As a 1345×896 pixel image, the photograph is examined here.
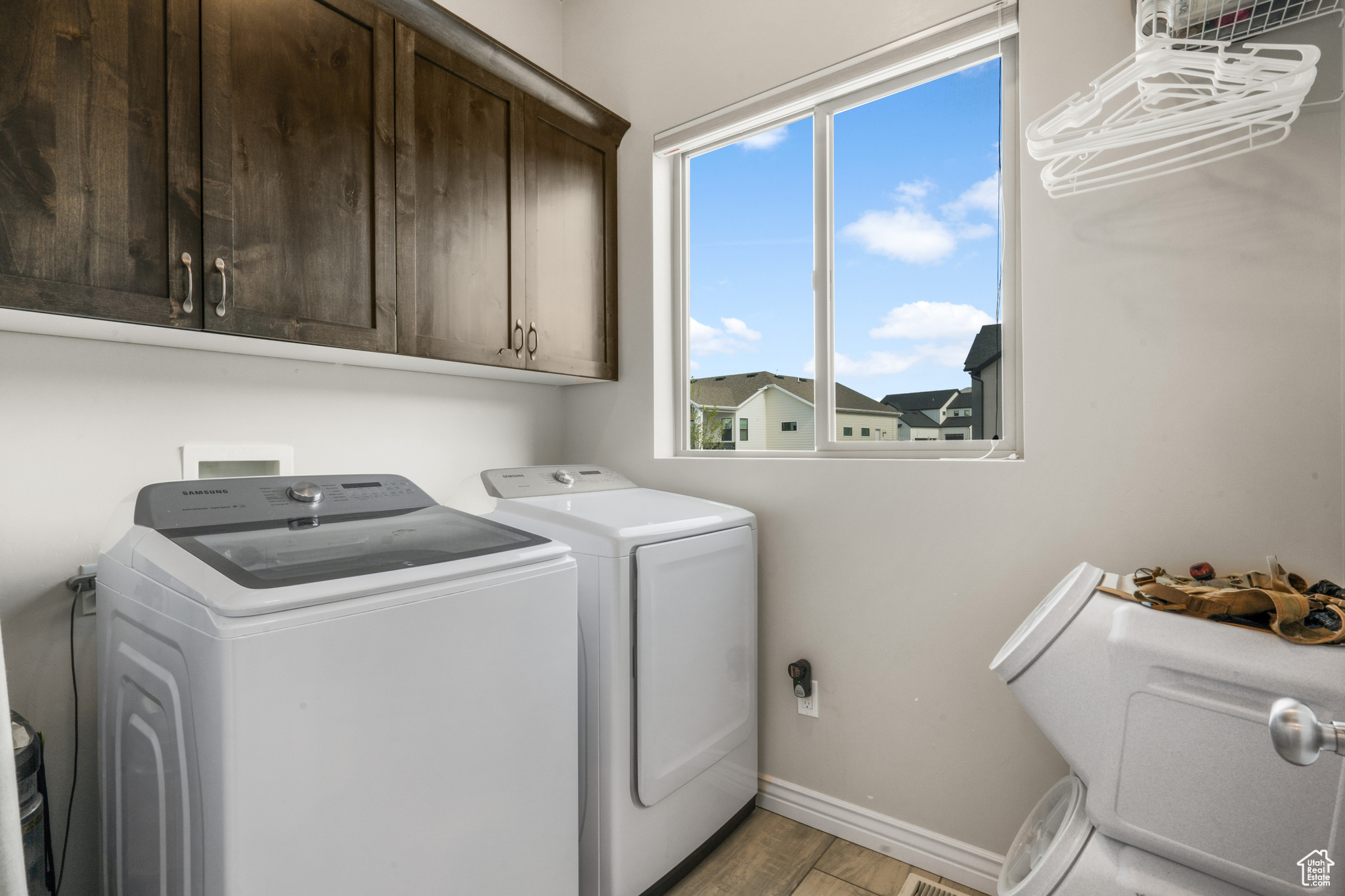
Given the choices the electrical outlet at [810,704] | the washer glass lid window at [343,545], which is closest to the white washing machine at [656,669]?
A: the electrical outlet at [810,704]

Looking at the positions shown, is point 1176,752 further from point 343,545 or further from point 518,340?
point 518,340

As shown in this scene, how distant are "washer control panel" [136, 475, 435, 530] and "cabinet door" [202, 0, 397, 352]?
336 mm

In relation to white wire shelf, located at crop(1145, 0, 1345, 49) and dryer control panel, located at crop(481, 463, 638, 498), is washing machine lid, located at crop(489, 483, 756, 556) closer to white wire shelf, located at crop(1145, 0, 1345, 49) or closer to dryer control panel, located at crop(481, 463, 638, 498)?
dryer control panel, located at crop(481, 463, 638, 498)

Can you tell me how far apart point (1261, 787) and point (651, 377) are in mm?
1863

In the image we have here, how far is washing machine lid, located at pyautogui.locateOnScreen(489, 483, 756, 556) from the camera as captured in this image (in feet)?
5.23

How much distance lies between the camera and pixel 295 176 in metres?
1.49

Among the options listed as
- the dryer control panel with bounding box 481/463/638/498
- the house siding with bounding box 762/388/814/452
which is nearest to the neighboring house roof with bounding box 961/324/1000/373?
the house siding with bounding box 762/388/814/452

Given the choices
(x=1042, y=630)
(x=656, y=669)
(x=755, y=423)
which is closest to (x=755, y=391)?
(x=755, y=423)

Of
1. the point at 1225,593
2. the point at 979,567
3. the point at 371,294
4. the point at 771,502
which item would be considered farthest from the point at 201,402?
the point at 1225,593

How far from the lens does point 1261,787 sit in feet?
3.10

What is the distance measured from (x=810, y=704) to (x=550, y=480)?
109 cm

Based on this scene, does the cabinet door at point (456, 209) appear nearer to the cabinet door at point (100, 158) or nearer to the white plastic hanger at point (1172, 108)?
the cabinet door at point (100, 158)

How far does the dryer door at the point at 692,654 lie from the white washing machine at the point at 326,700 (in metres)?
0.27

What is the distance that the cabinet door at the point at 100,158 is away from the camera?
1115 mm
